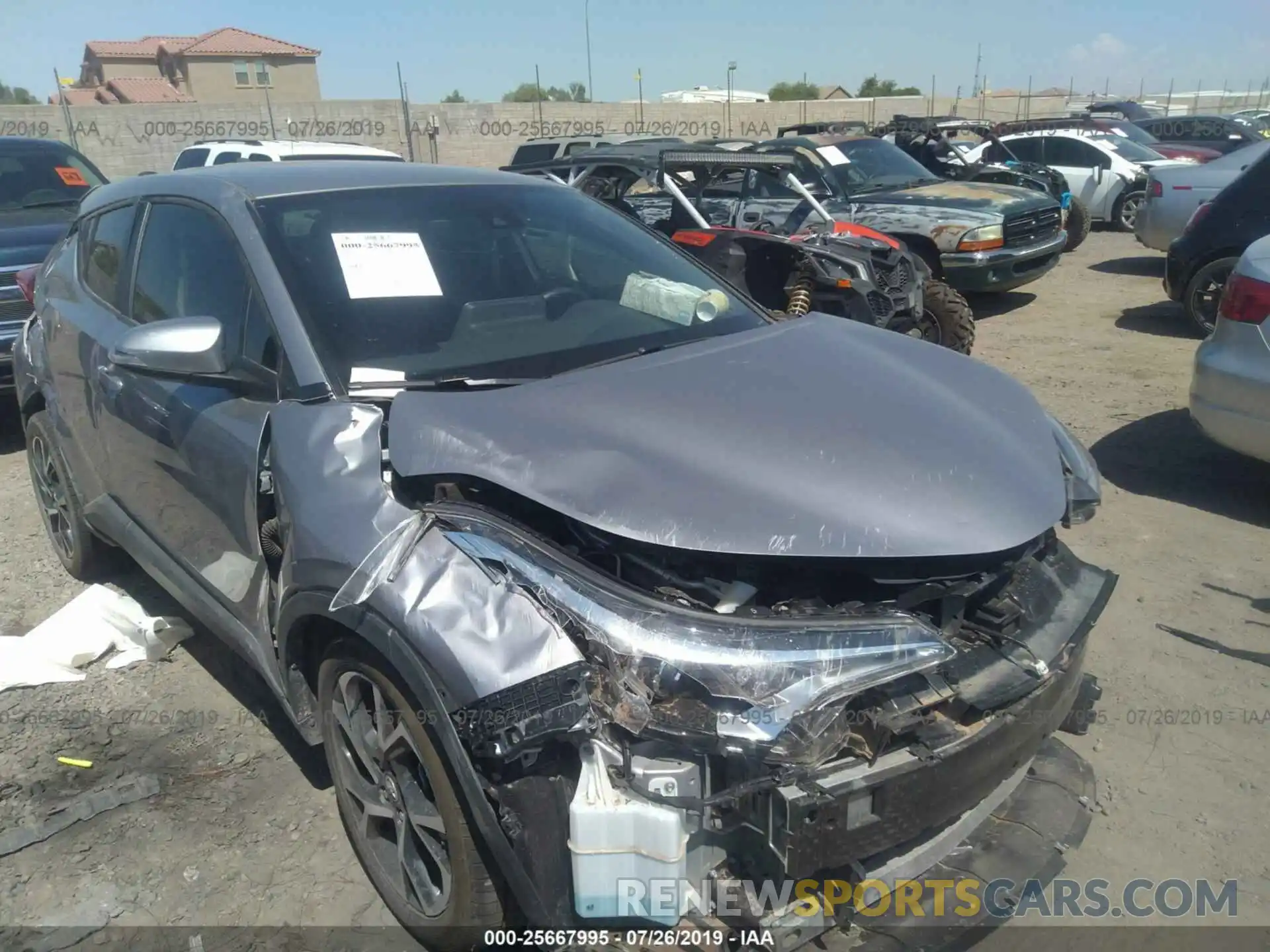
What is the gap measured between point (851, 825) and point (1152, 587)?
112 inches

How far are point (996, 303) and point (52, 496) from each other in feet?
29.4

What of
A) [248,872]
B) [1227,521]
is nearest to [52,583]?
[248,872]

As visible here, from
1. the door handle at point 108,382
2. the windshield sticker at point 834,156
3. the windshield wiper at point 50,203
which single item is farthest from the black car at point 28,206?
the windshield sticker at point 834,156

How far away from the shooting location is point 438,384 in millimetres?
2471

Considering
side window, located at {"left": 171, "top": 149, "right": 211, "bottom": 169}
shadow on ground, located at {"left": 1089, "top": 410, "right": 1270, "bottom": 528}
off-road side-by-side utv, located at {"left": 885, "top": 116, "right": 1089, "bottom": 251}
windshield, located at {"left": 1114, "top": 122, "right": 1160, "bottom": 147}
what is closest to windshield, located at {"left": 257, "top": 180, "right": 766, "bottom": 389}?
A: shadow on ground, located at {"left": 1089, "top": 410, "right": 1270, "bottom": 528}

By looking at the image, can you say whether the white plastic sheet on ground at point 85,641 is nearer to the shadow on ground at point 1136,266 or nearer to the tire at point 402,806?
the tire at point 402,806

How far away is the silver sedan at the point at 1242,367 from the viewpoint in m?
4.36

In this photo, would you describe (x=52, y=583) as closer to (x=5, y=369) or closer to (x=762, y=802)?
(x=5, y=369)

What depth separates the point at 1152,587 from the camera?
3998mm

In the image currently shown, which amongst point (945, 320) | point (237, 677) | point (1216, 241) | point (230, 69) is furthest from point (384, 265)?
point (230, 69)

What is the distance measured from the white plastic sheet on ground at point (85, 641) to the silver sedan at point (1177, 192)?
986 cm

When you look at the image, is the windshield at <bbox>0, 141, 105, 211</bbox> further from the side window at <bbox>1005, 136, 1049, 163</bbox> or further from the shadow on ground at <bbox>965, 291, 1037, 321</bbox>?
the side window at <bbox>1005, 136, 1049, 163</bbox>

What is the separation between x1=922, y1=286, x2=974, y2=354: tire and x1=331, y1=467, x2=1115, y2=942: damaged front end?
18.2ft

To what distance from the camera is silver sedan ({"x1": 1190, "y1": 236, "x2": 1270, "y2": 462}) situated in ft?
14.3
